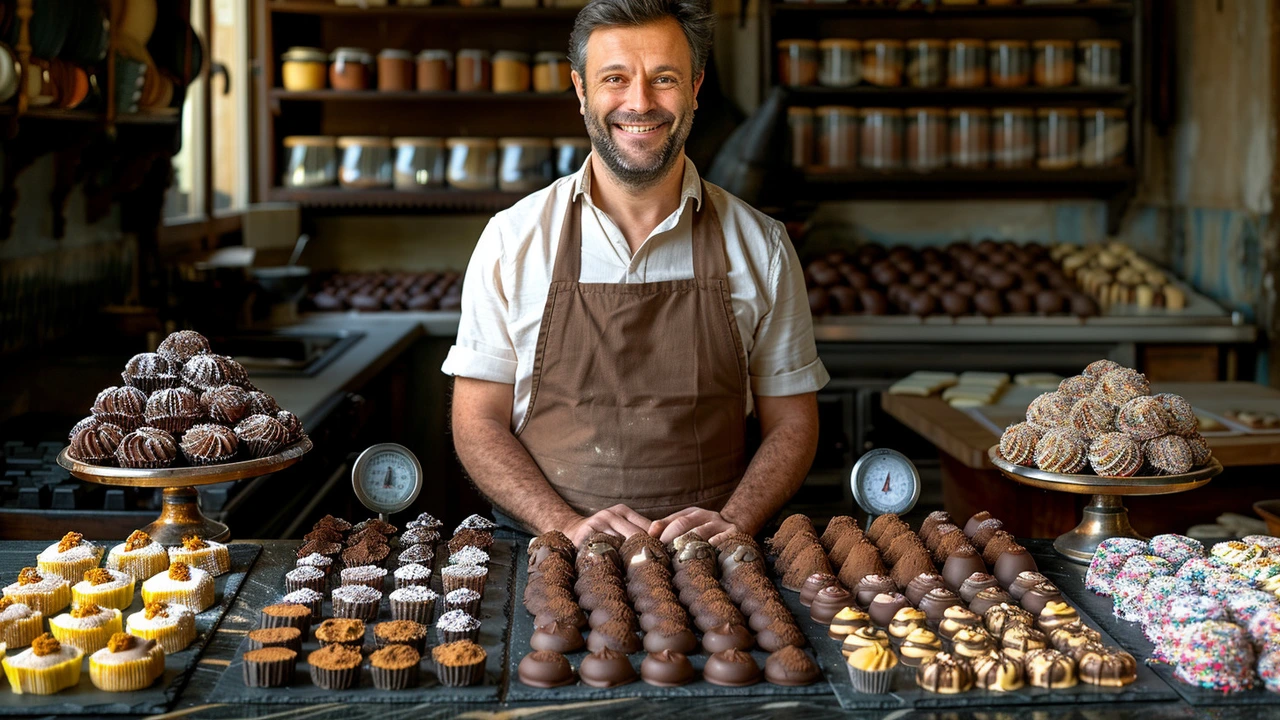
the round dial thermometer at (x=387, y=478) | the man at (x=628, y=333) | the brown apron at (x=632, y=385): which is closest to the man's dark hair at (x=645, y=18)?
the man at (x=628, y=333)

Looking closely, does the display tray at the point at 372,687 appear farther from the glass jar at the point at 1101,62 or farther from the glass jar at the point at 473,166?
the glass jar at the point at 1101,62

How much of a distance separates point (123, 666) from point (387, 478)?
676mm

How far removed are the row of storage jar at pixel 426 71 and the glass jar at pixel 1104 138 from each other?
2.09 m

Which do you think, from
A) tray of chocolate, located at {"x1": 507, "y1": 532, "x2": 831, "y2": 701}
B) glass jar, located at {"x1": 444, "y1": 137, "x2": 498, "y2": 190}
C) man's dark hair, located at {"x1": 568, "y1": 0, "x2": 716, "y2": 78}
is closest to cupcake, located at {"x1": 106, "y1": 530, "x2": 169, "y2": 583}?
tray of chocolate, located at {"x1": 507, "y1": 532, "x2": 831, "y2": 701}

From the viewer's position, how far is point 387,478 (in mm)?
2104

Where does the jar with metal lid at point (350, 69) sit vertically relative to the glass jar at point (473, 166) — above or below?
above

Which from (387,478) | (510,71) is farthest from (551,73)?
(387,478)

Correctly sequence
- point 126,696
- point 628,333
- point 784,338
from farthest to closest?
1. point 784,338
2. point 628,333
3. point 126,696

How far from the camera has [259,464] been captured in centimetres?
198

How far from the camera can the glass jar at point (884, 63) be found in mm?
5164

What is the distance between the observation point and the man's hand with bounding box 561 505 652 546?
207 cm

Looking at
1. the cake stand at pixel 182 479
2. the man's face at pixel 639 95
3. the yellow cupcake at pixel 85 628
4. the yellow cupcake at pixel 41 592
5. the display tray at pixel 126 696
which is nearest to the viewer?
the display tray at pixel 126 696

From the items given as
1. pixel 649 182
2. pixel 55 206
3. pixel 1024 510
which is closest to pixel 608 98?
pixel 649 182

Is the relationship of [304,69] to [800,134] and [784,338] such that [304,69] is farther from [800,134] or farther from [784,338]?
[784,338]
